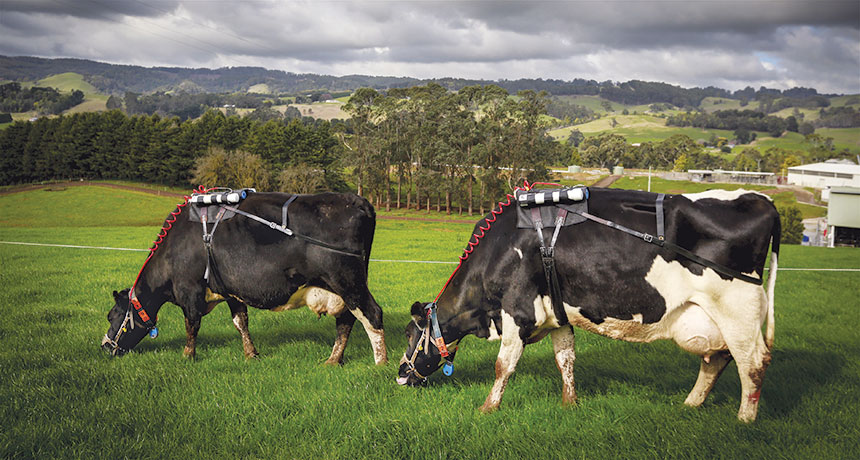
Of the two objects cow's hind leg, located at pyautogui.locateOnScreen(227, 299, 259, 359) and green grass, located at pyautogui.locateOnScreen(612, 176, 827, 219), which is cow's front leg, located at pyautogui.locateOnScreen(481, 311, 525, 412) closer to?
cow's hind leg, located at pyautogui.locateOnScreen(227, 299, 259, 359)

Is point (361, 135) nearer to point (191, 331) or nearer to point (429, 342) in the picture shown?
point (191, 331)

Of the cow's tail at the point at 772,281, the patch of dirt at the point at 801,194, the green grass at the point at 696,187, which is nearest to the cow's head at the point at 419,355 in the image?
the cow's tail at the point at 772,281

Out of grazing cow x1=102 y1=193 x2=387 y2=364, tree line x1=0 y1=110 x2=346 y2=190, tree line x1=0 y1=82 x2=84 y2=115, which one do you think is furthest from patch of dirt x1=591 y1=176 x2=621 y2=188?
grazing cow x1=102 y1=193 x2=387 y2=364

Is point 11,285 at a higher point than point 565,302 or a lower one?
lower

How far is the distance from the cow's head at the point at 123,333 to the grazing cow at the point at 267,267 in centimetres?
1

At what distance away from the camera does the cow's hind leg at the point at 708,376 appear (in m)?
5.44

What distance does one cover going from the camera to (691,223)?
503 centimetres

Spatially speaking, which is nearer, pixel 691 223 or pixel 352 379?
pixel 691 223

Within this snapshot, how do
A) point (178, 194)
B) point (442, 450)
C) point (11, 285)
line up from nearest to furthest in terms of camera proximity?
point (442, 450) → point (11, 285) → point (178, 194)

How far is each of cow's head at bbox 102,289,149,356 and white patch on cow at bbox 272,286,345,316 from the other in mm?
2171

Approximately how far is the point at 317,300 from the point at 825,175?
12879 cm

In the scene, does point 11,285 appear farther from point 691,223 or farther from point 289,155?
point 289,155

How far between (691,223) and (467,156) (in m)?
60.7

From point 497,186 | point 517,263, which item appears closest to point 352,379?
point 517,263
